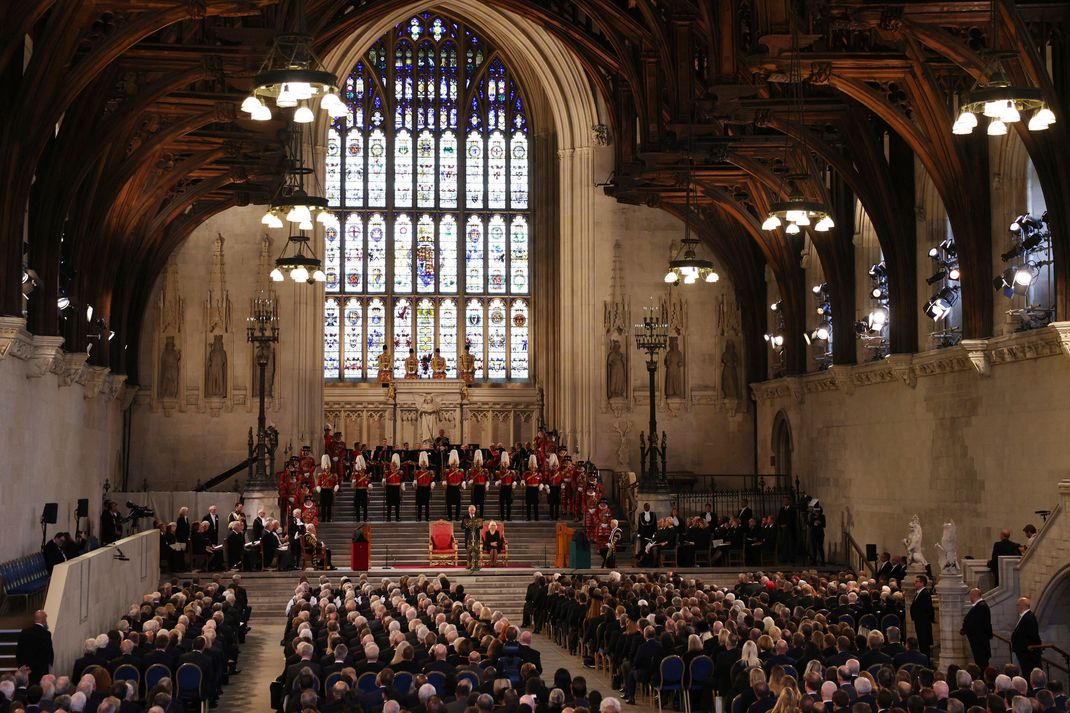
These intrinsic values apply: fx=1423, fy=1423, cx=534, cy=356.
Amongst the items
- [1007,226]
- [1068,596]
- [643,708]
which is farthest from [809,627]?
[1007,226]

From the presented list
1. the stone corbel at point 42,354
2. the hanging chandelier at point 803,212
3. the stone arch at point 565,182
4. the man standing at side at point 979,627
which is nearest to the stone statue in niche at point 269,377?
the stone arch at point 565,182

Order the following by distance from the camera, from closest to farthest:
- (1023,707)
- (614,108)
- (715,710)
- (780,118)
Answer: (1023,707) → (715,710) → (780,118) → (614,108)

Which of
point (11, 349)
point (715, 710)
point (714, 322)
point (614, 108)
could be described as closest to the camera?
point (715, 710)

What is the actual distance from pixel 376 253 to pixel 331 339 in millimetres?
3155

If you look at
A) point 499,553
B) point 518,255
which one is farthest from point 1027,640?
point 518,255

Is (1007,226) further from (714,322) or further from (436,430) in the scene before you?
(436,430)

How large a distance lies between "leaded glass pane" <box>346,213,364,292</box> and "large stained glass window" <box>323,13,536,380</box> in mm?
32

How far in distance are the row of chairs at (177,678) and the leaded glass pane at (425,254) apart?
28992 mm

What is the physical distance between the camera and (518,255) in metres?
46.6

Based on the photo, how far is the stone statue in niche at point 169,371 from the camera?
40.9 m

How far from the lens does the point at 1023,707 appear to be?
41.5 ft

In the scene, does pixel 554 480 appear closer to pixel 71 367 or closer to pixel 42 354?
pixel 71 367

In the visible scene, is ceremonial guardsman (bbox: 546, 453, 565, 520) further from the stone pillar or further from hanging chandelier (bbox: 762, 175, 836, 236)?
the stone pillar

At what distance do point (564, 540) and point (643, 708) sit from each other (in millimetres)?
13369
